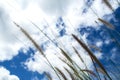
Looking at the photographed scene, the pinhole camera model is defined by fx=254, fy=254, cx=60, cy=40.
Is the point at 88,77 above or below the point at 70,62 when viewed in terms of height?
below

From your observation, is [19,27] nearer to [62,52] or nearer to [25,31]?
[25,31]

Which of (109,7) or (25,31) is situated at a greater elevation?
(109,7)

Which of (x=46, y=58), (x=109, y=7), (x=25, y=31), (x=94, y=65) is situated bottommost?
(x=94, y=65)

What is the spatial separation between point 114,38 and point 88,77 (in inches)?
30.6

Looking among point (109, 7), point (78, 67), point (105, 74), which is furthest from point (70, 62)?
point (109, 7)

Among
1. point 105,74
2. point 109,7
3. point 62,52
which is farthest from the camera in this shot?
point 109,7

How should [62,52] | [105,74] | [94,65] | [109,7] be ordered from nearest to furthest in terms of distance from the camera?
[105,74], [94,65], [62,52], [109,7]

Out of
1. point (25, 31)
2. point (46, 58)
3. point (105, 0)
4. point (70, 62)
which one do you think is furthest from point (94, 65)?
point (105, 0)

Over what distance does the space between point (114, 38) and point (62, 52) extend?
803 millimetres

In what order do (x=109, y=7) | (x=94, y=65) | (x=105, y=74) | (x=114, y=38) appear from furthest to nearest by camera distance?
(x=109, y=7), (x=114, y=38), (x=94, y=65), (x=105, y=74)

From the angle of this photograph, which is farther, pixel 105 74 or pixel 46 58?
pixel 46 58

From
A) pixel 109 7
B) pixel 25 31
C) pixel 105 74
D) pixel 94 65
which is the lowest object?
pixel 105 74

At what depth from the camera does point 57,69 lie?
321cm

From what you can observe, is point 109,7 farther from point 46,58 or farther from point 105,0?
point 46,58
